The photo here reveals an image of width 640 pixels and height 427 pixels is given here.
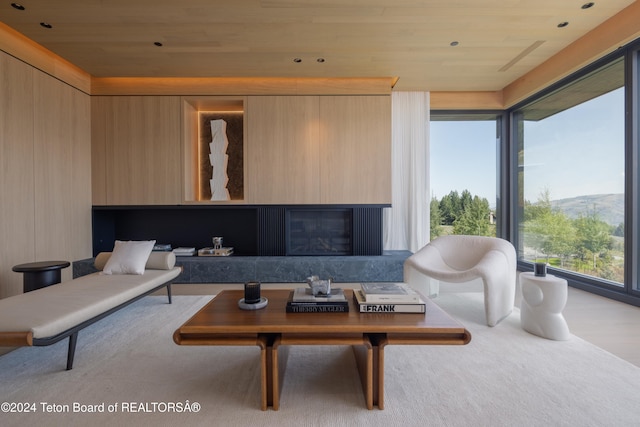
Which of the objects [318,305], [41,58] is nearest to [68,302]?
[318,305]

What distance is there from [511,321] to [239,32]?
145 inches

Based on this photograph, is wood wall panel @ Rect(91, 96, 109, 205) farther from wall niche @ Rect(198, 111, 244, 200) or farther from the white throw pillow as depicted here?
the white throw pillow

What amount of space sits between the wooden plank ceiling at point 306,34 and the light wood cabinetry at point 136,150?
1.37 ft

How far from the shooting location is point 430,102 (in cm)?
450

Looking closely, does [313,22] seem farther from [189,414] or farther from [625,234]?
[625,234]

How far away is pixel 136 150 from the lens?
12.7 feet

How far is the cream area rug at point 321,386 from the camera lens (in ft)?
4.40

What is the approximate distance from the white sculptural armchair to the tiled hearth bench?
0.71 meters

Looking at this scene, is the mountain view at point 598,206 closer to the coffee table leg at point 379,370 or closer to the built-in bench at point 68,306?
the coffee table leg at point 379,370

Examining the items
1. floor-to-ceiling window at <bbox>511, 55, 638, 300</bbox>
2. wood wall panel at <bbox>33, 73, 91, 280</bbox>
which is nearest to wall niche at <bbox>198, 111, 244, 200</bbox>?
wood wall panel at <bbox>33, 73, 91, 280</bbox>

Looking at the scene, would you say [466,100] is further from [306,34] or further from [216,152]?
[216,152]

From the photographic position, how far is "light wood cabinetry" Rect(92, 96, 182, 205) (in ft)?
12.6

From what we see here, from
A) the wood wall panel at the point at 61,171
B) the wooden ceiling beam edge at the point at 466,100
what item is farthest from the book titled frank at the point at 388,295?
the wooden ceiling beam edge at the point at 466,100

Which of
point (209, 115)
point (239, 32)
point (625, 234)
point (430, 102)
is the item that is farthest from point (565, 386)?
point (209, 115)
